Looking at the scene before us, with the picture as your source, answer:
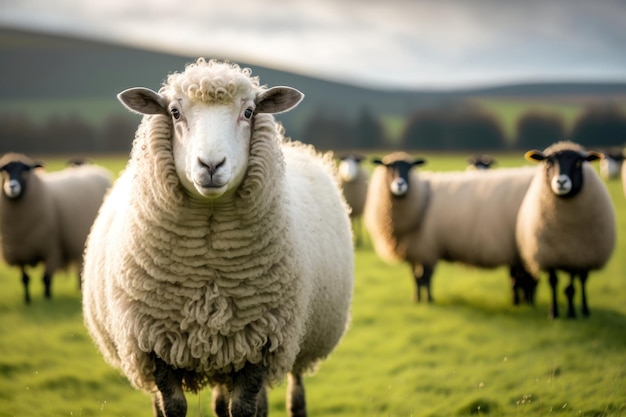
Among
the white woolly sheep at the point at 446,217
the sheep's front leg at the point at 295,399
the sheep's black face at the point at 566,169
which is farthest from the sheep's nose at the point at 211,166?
the white woolly sheep at the point at 446,217

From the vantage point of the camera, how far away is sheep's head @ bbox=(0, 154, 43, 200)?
400 inches

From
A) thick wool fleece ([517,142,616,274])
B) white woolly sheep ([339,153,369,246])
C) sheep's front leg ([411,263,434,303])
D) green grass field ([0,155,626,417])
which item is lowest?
green grass field ([0,155,626,417])

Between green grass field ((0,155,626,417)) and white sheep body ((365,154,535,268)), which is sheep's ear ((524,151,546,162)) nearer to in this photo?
white sheep body ((365,154,535,268))

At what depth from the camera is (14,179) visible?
10.3 meters

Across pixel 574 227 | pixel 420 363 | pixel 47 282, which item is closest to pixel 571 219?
pixel 574 227

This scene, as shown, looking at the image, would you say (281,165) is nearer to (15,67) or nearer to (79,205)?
(79,205)

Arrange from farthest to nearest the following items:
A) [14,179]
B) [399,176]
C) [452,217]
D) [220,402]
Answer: [399,176] < [452,217] < [14,179] < [220,402]

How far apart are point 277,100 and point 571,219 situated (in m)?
5.69

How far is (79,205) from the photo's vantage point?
37.1ft

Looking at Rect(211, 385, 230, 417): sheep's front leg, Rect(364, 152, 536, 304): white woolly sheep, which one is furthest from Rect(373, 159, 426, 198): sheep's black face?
Rect(211, 385, 230, 417): sheep's front leg

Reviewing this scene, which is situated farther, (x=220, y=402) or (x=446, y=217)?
(x=446, y=217)

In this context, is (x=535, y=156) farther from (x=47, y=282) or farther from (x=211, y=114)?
(x=47, y=282)

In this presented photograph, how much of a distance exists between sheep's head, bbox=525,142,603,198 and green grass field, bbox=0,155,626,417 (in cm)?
166

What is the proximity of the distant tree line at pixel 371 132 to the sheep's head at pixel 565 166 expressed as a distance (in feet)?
106
